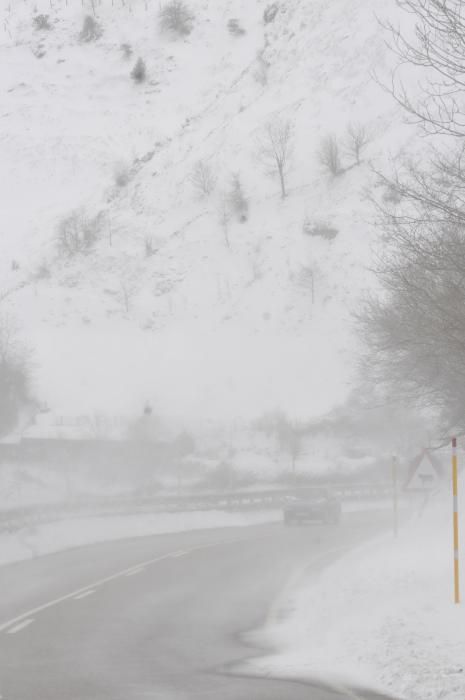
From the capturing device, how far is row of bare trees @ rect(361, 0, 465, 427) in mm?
11633

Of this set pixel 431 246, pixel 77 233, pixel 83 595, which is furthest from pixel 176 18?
pixel 431 246

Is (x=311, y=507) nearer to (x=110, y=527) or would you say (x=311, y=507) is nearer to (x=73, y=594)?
(x=110, y=527)

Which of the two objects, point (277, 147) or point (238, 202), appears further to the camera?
point (277, 147)

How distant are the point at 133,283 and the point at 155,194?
13.7 m

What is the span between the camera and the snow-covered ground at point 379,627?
992 centimetres

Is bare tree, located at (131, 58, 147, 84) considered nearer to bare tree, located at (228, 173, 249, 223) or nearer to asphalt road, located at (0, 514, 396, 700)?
bare tree, located at (228, 173, 249, 223)

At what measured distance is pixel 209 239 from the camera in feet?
260

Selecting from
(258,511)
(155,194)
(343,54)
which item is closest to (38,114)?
(155,194)

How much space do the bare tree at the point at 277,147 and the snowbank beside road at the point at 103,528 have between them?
40842 millimetres

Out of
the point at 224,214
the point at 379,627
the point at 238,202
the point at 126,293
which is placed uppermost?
the point at 238,202

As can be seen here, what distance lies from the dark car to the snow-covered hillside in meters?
22.4

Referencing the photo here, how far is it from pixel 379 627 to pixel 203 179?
7370 cm

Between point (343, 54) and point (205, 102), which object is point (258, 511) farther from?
point (205, 102)

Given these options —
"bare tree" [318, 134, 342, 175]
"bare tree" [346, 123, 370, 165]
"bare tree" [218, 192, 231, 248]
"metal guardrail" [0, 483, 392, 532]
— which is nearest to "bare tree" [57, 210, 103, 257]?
"bare tree" [218, 192, 231, 248]
